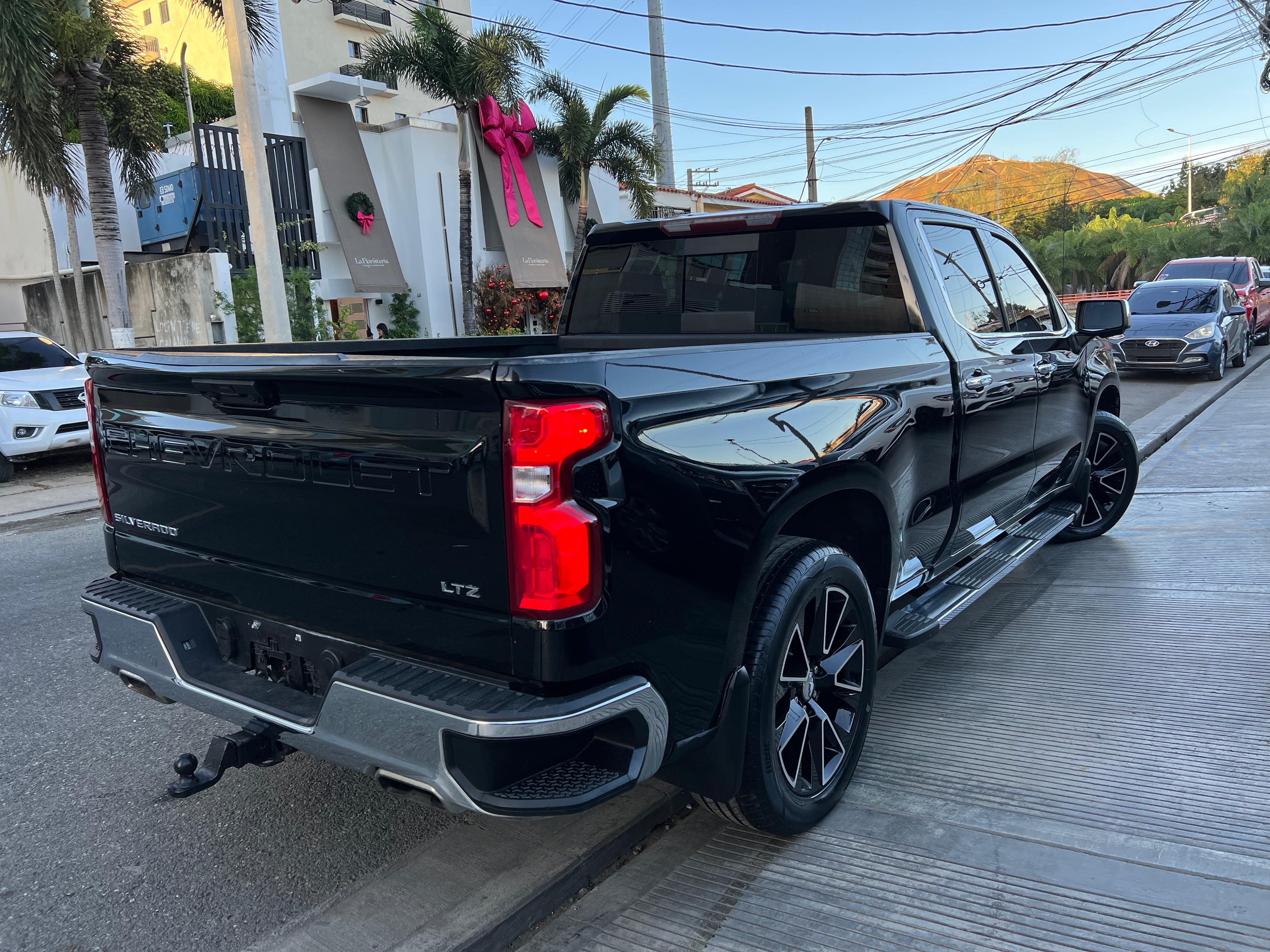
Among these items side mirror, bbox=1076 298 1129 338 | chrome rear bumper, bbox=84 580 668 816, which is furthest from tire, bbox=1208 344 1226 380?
chrome rear bumper, bbox=84 580 668 816

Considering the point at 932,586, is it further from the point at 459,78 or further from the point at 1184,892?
the point at 459,78

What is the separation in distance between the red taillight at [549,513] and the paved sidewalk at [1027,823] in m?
1.01

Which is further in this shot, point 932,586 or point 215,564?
point 932,586

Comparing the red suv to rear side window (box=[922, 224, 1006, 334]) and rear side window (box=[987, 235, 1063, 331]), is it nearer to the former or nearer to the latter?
rear side window (box=[987, 235, 1063, 331])

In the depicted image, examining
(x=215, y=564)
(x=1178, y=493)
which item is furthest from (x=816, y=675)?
(x=1178, y=493)

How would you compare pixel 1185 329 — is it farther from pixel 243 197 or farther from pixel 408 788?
pixel 243 197

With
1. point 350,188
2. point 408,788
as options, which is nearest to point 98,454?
point 408,788

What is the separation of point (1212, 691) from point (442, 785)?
3115mm

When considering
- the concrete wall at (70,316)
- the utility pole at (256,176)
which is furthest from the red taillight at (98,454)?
the concrete wall at (70,316)

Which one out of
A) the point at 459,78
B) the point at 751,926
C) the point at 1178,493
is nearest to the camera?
the point at 751,926

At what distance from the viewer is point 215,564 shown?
9.04 ft

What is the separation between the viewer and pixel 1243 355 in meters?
17.4

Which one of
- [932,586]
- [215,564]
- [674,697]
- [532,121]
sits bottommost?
[932,586]

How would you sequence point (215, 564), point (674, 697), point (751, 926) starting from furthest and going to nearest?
1. point (215, 564)
2. point (751, 926)
3. point (674, 697)
